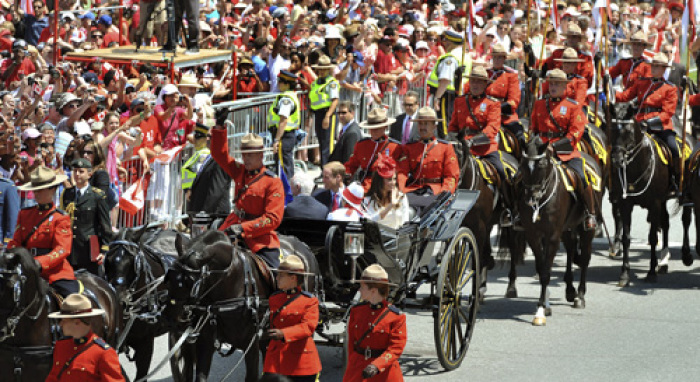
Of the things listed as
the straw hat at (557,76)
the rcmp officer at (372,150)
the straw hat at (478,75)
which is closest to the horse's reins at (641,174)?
the straw hat at (557,76)

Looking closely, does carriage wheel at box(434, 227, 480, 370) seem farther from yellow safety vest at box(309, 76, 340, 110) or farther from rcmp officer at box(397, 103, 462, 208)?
yellow safety vest at box(309, 76, 340, 110)

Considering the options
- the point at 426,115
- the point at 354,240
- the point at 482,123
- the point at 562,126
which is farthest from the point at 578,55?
the point at 354,240

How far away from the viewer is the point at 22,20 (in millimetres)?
22141

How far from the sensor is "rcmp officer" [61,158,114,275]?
12469 mm

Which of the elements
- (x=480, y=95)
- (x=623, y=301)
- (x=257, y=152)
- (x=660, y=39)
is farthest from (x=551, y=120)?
(x=660, y=39)

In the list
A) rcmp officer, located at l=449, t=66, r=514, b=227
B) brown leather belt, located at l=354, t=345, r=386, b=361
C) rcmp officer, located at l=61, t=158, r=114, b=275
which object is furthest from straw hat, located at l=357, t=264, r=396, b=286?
rcmp officer, located at l=449, t=66, r=514, b=227

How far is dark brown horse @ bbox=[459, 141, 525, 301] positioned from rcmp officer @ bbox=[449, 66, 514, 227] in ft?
0.51

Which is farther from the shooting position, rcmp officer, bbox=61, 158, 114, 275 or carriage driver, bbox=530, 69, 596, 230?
carriage driver, bbox=530, 69, 596, 230

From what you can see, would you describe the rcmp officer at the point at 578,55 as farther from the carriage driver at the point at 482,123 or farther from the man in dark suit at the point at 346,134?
the man in dark suit at the point at 346,134

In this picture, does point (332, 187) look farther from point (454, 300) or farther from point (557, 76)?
point (557, 76)

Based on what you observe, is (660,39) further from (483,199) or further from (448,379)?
(448,379)

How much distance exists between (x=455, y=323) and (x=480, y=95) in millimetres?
4395

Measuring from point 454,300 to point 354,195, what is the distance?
57.8 inches

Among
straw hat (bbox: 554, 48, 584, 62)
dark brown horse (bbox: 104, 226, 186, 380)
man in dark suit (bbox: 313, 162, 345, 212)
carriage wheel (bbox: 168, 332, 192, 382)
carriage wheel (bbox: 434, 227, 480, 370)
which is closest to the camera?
dark brown horse (bbox: 104, 226, 186, 380)
